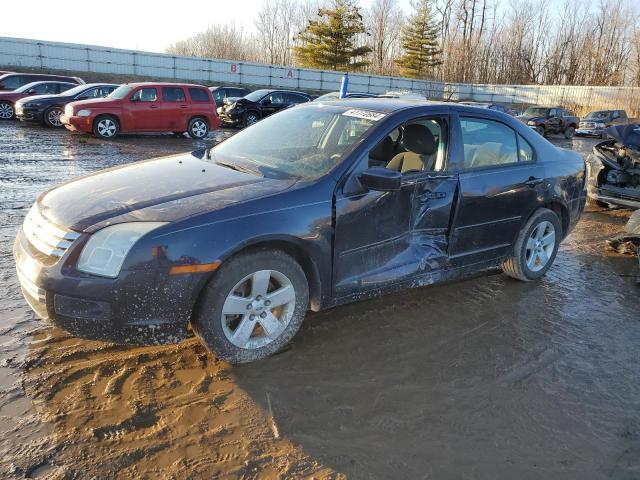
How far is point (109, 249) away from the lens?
2.81m

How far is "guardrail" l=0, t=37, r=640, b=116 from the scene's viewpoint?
105 ft

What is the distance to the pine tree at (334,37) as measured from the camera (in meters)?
51.7

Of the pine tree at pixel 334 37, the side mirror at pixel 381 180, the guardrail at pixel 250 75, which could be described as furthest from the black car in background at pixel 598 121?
the pine tree at pixel 334 37

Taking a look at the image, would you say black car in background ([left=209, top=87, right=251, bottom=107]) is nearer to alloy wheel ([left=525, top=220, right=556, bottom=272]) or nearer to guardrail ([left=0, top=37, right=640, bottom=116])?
guardrail ([left=0, top=37, right=640, bottom=116])

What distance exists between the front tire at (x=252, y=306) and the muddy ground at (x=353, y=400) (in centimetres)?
15

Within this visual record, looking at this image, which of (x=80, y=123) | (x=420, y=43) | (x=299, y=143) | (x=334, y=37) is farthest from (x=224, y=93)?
(x=420, y=43)

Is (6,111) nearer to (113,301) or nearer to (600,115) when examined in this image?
(113,301)

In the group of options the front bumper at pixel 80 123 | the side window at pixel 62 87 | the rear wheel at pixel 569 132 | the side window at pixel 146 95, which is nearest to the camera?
the front bumper at pixel 80 123

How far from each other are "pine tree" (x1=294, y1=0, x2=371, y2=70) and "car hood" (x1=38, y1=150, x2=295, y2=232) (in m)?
51.5

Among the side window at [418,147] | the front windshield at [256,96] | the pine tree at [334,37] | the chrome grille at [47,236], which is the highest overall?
the pine tree at [334,37]

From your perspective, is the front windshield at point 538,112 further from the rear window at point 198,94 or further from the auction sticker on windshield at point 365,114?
the auction sticker on windshield at point 365,114

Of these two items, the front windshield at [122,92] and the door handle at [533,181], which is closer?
the door handle at [533,181]

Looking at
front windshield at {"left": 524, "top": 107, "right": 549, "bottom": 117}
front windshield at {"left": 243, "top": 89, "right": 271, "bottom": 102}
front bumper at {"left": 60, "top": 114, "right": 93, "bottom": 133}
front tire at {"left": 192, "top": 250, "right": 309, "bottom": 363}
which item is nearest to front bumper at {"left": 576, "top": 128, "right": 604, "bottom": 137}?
front windshield at {"left": 524, "top": 107, "right": 549, "bottom": 117}

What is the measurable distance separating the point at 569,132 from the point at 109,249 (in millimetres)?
27125
